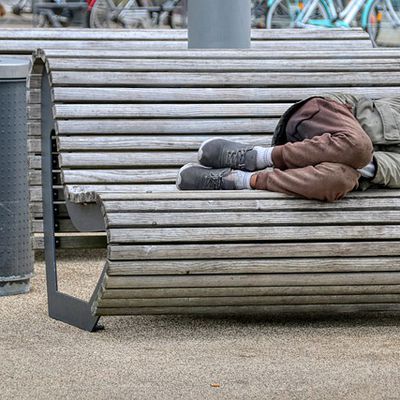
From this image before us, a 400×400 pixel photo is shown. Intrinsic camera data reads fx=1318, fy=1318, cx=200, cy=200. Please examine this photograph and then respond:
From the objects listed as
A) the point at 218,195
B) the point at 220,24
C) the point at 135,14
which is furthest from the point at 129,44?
the point at 135,14

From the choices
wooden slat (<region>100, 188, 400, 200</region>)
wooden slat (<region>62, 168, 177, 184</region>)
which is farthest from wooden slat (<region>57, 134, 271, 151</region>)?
Answer: wooden slat (<region>100, 188, 400, 200</region>)

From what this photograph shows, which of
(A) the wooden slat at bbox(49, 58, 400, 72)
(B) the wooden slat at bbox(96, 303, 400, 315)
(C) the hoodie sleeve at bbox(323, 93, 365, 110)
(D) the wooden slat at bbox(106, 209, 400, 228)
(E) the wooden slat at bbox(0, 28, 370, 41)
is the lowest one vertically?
(B) the wooden slat at bbox(96, 303, 400, 315)

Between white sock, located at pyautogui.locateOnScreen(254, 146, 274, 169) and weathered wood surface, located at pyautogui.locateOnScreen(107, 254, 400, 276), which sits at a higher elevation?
white sock, located at pyautogui.locateOnScreen(254, 146, 274, 169)

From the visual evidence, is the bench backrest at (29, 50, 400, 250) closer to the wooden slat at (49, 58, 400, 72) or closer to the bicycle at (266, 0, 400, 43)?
the wooden slat at (49, 58, 400, 72)

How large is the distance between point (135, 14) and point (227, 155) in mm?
11628

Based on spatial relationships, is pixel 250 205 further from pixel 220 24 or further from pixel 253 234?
pixel 220 24

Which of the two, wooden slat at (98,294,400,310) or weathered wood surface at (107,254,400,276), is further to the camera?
wooden slat at (98,294,400,310)

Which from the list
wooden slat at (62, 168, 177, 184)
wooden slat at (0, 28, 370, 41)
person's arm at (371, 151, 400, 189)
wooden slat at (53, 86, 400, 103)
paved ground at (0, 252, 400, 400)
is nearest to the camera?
paved ground at (0, 252, 400, 400)

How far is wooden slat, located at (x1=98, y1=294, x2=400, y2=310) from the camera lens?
4945 mm

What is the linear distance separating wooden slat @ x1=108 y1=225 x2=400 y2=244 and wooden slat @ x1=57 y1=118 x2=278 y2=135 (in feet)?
3.44

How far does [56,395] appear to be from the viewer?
4.22 m

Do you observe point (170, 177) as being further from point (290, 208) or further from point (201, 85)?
point (290, 208)

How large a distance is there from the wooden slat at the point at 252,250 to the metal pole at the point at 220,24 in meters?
2.09

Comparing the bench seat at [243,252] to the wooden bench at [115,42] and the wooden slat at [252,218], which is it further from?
the wooden bench at [115,42]
